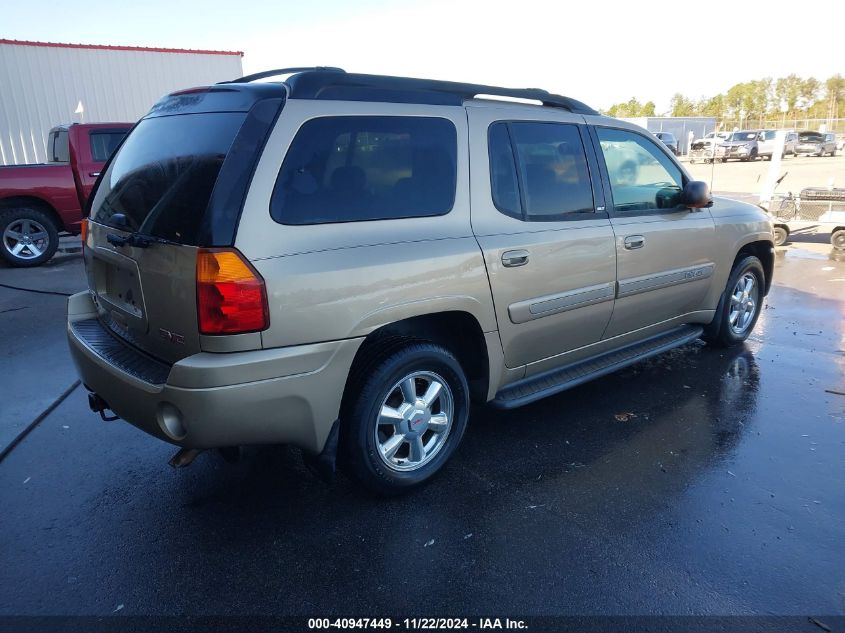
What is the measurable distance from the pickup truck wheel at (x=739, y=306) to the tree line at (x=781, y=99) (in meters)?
68.2

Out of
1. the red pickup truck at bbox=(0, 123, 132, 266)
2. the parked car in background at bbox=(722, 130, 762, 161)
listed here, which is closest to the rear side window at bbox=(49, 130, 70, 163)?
the red pickup truck at bbox=(0, 123, 132, 266)

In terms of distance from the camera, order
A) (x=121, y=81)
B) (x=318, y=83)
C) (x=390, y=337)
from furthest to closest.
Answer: (x=121, y=81) < (x=390, y=337) < (x=318, y=83)

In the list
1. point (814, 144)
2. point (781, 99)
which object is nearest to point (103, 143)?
point (814, 144)

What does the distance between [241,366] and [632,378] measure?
3.35 meters

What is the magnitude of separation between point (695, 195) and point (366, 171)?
8.63 ft

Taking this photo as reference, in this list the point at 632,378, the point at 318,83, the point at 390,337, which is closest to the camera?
the point at 318,83

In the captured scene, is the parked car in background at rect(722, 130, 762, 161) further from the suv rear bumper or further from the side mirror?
the suv rear bumper

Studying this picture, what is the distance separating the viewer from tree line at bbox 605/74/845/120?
68.4 m

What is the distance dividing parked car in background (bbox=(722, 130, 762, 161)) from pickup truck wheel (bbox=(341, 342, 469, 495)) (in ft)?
112

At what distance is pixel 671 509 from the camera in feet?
9.96

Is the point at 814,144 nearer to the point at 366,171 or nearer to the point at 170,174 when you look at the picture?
the point at 366,171

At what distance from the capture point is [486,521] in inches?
117

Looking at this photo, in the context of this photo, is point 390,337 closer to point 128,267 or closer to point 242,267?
point 242,267

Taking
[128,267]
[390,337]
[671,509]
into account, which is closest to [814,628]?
[671,509]
